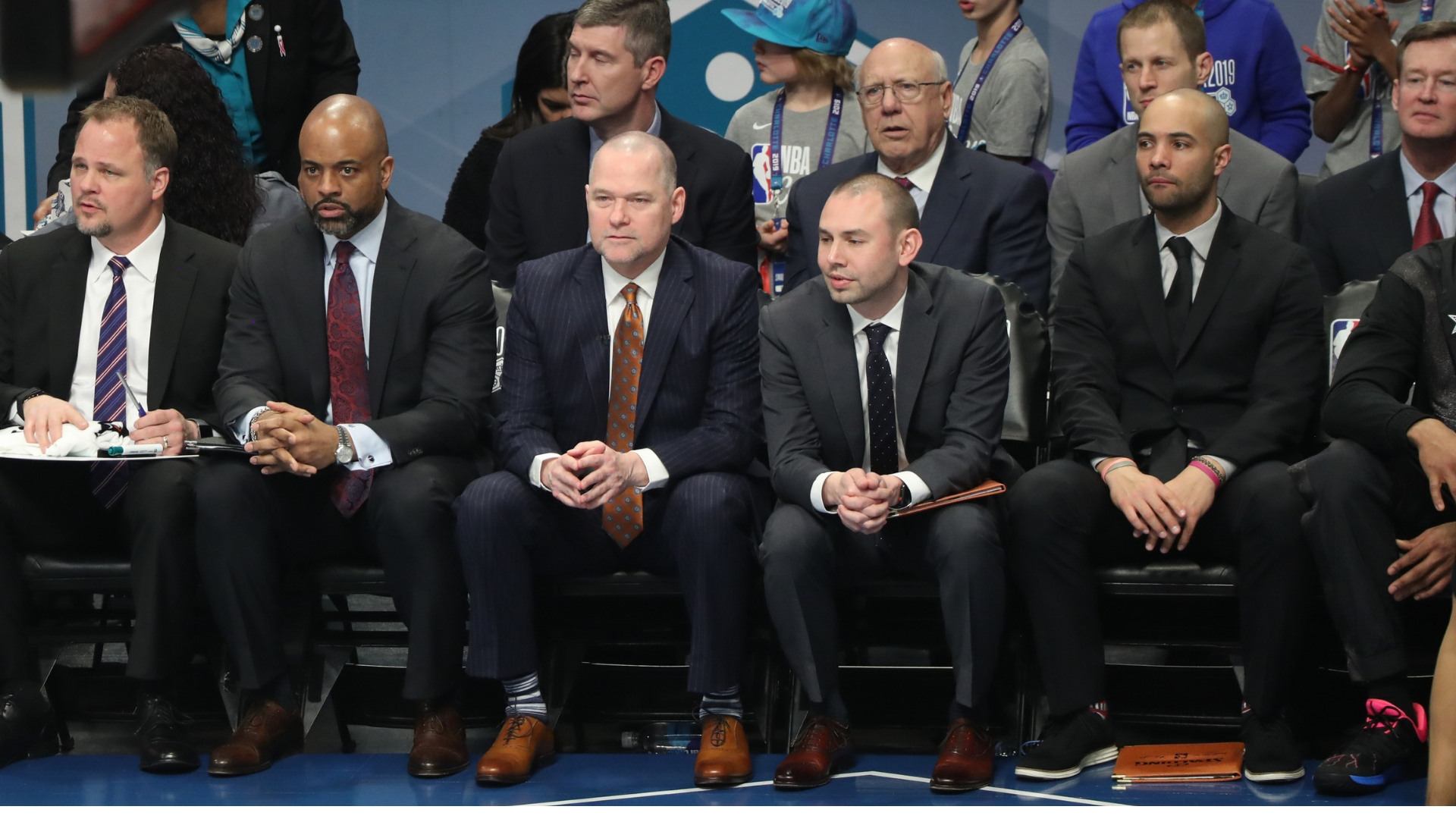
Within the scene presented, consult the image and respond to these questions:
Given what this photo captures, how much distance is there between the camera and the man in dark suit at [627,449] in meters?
3.15

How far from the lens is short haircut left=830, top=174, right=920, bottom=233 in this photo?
3.40 m

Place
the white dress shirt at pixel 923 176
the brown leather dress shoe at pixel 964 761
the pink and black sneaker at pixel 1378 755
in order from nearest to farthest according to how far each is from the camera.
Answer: the pink and black sneaker at pixel 1378 755 < the brown leather dress shoe at pixel 964 761 < the white dress shirt at pixel 923 176

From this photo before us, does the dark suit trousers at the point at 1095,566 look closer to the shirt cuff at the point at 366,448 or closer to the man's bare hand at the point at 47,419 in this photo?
the shirt cuff at the point at 366,448

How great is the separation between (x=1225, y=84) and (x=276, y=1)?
121 inches

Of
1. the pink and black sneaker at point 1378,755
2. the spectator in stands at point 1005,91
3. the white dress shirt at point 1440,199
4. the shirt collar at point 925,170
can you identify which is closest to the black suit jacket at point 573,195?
the shirt collar at point 925,170

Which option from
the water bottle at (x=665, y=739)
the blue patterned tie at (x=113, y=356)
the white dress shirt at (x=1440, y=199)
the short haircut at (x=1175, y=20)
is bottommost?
the water bottle at (x=665, y=739)

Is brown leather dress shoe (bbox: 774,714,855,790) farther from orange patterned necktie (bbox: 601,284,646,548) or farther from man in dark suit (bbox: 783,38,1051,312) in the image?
man in dark suit (bbox: 783,38,1051,312)

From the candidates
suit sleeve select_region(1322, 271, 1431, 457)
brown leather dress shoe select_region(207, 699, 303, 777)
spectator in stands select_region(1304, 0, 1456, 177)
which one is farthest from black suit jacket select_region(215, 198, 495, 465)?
spectator in stands select_region(1304, 0, 1456, 177)

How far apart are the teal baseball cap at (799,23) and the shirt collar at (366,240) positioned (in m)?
1.43

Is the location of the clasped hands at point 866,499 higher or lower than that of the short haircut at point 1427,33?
lower

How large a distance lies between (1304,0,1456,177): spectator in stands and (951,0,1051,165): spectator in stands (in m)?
0.89

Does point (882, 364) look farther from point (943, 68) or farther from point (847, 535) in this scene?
point (943, 68)

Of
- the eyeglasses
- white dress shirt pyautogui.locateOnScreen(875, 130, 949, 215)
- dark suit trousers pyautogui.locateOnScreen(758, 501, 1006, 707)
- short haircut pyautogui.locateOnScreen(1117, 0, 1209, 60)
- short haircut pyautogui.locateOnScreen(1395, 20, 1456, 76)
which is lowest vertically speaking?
dark suit trousers pyautogui.locateOnScreen(758, 501, 1006, 707)

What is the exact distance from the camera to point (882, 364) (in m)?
3.38
